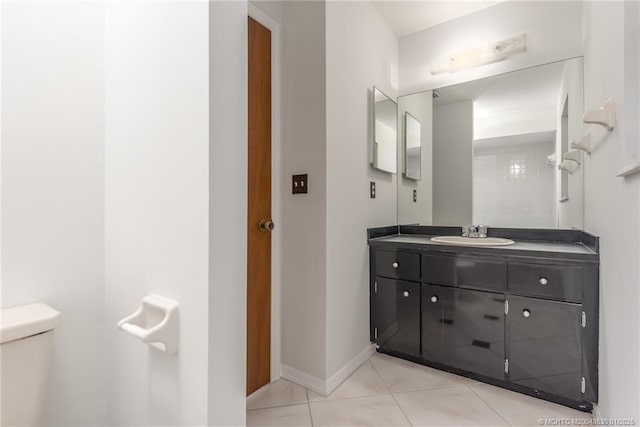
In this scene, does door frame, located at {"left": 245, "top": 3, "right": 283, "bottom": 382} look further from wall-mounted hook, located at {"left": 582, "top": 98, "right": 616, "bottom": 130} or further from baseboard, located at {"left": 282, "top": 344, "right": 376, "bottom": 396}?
wall-mounted hook, located at {"left": 582, "top": 98, "right": 616, "bottom": 130}

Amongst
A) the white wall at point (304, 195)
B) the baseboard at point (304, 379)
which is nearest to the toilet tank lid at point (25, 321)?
the white wall at point (304, 195)

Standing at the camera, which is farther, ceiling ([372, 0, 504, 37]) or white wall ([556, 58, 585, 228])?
ceiling ([372, 0, 504, 37])

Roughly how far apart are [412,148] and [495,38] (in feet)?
3.12

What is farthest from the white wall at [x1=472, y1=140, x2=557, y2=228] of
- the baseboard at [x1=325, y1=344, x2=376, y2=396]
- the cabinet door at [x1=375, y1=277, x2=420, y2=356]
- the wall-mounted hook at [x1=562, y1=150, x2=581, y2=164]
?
the baseboard at [x1=325, y1=344, x2=376, y2=396]

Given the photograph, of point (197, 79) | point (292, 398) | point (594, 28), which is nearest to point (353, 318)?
point (292, 398)

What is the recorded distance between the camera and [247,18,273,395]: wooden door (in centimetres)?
168

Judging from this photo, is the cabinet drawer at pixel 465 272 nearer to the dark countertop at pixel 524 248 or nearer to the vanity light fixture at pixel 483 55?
the dark countertop at pixel 524 248

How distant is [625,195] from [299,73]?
160 centimetres

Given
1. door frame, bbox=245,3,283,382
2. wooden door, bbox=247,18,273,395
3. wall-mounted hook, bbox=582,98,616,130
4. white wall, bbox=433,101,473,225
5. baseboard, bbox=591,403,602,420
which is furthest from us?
white wall, bbox=433,101,473,225

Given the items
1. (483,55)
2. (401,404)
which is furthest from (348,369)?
(483,55)

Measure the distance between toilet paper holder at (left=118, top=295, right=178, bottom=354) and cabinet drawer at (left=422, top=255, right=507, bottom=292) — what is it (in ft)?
5.04

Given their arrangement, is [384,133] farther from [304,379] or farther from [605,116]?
[304,379]

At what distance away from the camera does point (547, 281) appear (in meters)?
1.59

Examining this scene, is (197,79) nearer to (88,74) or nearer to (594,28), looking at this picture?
(88,74)
